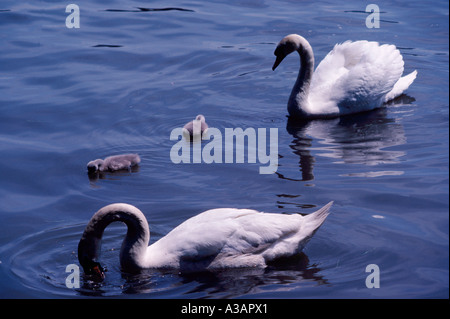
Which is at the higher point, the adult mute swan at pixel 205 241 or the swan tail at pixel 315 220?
the swan tail at pixel 315 220

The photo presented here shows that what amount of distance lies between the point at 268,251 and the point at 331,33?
389 inches

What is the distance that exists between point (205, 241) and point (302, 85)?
553cm

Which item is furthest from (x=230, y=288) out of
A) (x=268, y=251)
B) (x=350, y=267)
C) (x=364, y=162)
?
(x=364, y=162)

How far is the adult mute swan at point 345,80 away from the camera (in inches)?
492

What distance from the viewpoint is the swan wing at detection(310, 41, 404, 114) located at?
1252 cm

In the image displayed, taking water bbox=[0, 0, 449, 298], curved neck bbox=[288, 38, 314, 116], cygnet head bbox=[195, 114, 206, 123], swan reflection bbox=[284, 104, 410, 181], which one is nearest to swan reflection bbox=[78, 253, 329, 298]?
water bbox=[0, 0, 449, 298]

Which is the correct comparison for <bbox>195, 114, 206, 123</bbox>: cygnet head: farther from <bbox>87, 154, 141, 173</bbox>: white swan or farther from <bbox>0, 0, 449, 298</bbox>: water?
<bbox>87, 154, 141, 173</bbox>: white swan

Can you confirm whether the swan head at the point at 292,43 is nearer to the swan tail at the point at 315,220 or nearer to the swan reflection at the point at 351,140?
the swan reflection at the point at 351,140

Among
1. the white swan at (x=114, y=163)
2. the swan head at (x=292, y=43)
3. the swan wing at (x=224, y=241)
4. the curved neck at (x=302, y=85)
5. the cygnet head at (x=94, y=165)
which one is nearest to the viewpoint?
the swan wing at (x=224, y=241)

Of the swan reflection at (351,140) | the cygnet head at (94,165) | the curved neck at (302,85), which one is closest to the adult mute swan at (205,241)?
the swan reflection at (351,140)

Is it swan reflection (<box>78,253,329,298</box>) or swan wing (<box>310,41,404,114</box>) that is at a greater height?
swan wing (<box>310,41,404,114</box>)

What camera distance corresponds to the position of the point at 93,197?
31.9 ft

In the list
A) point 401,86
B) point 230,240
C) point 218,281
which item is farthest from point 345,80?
point 218,281
